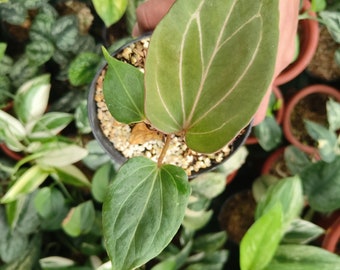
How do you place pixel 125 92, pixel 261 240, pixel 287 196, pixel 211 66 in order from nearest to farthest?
pixel 211 66, pixel 125 92, pixel 261 240, pixel 287 196

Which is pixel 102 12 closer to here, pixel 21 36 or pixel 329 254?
pixel 21 36

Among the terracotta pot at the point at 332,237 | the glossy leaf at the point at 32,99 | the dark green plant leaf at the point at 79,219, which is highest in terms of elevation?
the glossy leaf at the point at 32,99

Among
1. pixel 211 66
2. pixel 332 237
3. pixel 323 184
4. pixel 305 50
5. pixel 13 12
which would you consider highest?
pixel 13 12

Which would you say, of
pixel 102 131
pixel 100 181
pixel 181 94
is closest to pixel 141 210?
pixel 181 94

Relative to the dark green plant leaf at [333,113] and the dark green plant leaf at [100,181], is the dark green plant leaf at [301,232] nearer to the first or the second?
the dark green plant leaf at [333,113]

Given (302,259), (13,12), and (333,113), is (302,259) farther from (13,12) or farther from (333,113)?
(13,12)

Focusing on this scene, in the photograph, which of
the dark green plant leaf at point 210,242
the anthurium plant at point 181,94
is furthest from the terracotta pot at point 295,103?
the anthurium plant at point 181,94

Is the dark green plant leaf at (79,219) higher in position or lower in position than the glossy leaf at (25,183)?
lower
